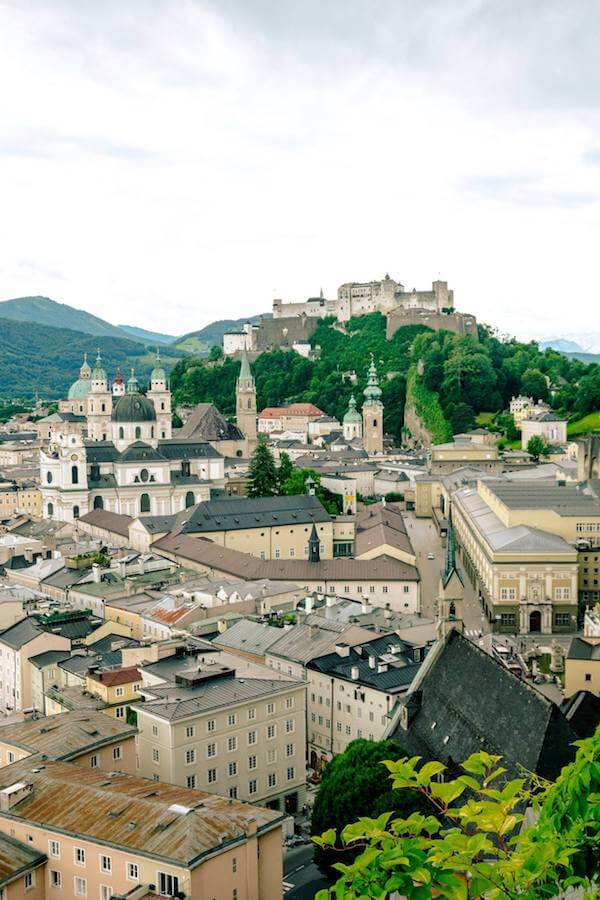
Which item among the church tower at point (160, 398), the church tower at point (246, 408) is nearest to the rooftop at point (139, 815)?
the church tower at point (160, 398)

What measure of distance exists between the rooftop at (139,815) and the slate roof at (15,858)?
479 mm

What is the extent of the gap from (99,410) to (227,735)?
2481 inches

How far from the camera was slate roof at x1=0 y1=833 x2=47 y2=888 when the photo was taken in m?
16.8

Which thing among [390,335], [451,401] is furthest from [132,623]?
[390,335]

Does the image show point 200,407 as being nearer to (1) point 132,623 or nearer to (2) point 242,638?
(1) point 132,623

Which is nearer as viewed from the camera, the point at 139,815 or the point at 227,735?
the point at 139,815

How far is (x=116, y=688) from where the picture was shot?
1118 inches

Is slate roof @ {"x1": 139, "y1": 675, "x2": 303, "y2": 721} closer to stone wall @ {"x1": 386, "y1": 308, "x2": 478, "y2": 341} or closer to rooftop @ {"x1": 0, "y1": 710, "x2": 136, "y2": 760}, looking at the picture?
A: rooftop @ {"x1": 0, "y1": 710, "x2": 136, "y2": 760}

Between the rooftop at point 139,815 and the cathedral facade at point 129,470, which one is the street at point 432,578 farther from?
the rooftop at point 139,815

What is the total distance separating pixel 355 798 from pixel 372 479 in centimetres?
6707

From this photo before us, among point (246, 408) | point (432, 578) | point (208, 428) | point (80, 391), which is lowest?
point (432, 578)

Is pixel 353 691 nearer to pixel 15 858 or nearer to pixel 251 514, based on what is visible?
pixel 15 858

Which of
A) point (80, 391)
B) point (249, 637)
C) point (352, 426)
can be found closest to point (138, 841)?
point (249, 637)

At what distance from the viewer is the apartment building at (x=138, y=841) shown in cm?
1620
